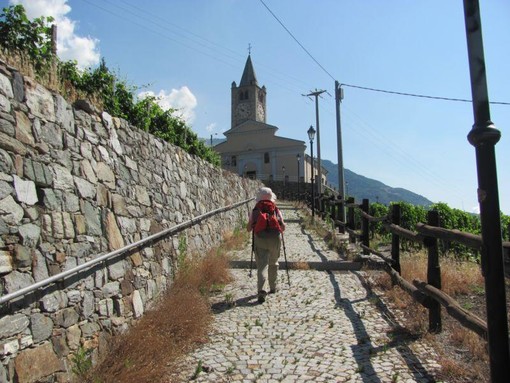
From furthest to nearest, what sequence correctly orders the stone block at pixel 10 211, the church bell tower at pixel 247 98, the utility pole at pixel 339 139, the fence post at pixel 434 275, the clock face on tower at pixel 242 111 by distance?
1. the clock face on tower at pixel 242 111
2. the church bell tower at pixel 247 98
3. the utility pole at pixel 339 139
4. the fence post at pixel 434 275
5. the stone block at pixel 10 211

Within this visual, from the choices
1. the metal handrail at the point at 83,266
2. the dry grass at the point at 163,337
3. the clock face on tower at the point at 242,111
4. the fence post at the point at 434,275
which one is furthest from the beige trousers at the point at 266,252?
the clock face on tower at the point at 242,111

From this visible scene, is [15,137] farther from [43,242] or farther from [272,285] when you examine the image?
[272,285]

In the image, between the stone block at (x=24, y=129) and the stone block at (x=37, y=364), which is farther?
the stone block at (x=24, y=129)

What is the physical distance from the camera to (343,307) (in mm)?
6254

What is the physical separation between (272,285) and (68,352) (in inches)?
149

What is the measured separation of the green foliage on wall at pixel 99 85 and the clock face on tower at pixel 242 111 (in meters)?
70.1

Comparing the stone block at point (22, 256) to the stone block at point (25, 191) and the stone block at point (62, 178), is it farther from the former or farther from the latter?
the stone block at point (62, 178)

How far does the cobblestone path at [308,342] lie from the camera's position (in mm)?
4133

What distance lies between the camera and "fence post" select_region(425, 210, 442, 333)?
498 cm

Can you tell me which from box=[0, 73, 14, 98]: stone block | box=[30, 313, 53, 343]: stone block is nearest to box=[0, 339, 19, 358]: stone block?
box=[30, 313, 53, 343]: stone block

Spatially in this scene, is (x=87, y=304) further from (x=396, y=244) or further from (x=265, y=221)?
(x=396, y=244)

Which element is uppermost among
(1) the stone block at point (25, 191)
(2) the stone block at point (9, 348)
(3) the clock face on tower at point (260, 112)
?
(3) the clock face on tower at point (260, 112)

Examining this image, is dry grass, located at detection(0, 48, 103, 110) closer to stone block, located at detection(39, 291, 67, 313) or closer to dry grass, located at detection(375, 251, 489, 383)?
stone block, located at detection(39, 291, 67, 313)

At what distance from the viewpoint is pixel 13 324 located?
10.6 feet
